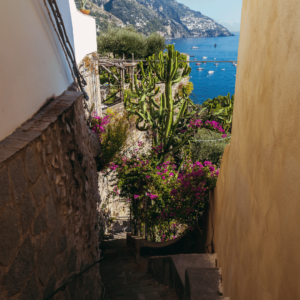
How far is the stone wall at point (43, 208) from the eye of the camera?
57.7 inches

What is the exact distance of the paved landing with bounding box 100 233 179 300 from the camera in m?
4.13

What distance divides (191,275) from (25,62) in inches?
119

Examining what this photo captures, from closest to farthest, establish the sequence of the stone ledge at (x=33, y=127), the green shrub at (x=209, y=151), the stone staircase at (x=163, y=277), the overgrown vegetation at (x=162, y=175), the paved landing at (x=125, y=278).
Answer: the stone ledge at (x=33, y=127) < the stone staircase at (x=163, y=277) < the paved landing at (x=125, y=278) < the overgrown vegetation at (x=162, y=175) < the green shrub at (x=209, y=151)

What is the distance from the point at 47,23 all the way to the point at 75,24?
233 cm

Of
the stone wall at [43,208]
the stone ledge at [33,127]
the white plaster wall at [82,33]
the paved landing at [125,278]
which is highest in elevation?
the white plaster wall at [82,33]

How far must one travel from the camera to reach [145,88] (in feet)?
27.9

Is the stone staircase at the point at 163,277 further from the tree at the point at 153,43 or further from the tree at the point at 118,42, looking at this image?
the tree at the point at 153,43

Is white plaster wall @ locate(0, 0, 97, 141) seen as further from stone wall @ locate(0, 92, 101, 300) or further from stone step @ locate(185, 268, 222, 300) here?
stone step @ locate(185, 268, 222, 300)

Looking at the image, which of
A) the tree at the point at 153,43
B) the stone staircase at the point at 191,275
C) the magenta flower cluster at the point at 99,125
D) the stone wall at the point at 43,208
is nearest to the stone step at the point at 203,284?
the stone staircase at the point at 191,275

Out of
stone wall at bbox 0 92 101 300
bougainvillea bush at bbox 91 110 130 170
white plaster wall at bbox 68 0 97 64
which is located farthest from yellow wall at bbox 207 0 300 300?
bougainvillea bush at bbox 91 110 130 170

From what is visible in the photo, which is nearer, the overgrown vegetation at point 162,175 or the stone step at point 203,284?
the stone step at point 203,284

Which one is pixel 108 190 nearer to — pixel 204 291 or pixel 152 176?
pixel 152 176

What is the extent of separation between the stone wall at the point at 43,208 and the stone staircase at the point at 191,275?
129 cm

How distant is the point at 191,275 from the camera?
318cm
